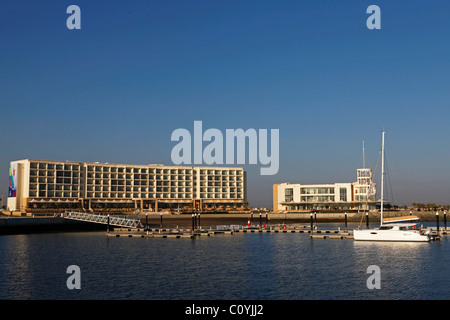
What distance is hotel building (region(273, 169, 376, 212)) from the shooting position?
584 ft

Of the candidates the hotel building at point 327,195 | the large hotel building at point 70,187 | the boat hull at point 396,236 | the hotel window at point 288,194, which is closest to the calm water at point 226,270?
the boat hull at point 396,236

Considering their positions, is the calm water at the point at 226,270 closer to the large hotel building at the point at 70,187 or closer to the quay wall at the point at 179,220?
the quay wall at the point at 179,220

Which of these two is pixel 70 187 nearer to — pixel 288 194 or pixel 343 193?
pixel 288 194

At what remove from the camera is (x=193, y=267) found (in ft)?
160

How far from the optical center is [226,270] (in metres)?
46.8

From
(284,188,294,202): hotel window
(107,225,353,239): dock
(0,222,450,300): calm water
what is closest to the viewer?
(0,222,450,300): calm water

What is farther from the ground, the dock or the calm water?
the calm water

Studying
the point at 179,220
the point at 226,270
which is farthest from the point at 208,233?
the point at 179,220

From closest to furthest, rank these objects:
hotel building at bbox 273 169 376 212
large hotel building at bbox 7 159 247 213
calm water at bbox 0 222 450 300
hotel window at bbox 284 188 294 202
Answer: calm water at bbox 0 222 450 300 < large hotel building at bbox 7 159 247 213 < hotel building at bbox 273 169 376 212 < hotel window at bbox 284 188 294 202

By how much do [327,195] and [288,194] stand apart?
1644 cm

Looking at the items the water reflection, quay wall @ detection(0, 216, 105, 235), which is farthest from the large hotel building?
the water reflection

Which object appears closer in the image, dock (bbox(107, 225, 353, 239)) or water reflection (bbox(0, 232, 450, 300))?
water reflection (bbox(0, 232, 450, 300))

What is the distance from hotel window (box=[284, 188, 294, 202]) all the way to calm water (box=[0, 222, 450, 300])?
118562 mm

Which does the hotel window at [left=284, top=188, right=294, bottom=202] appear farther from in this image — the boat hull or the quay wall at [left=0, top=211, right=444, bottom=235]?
the boat hull
